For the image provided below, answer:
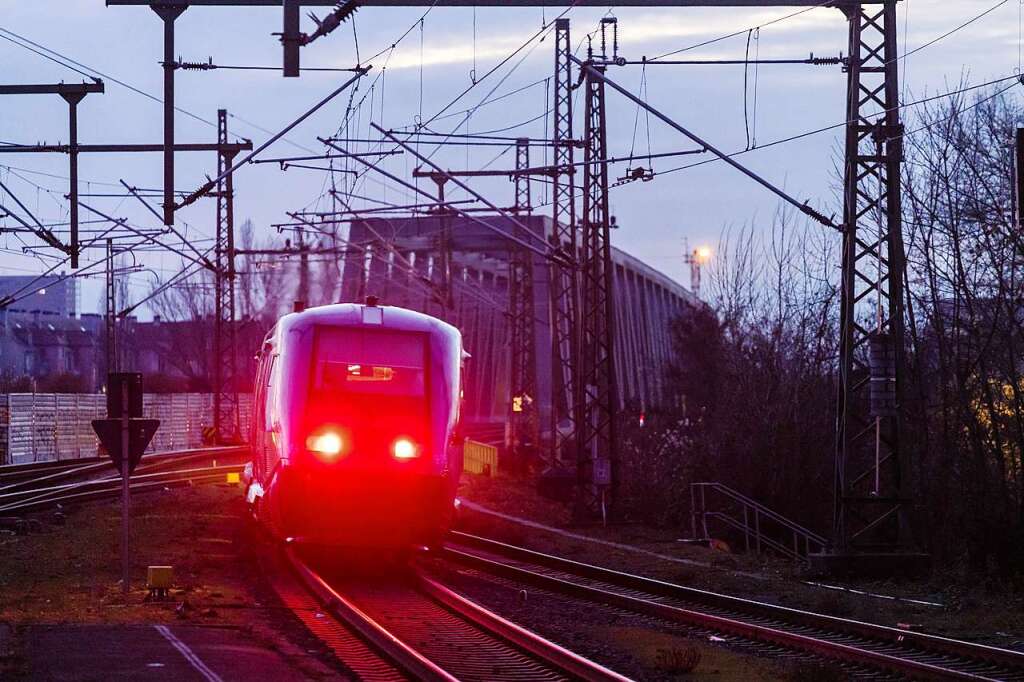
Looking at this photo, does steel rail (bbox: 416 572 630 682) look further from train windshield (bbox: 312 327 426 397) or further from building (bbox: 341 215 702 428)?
building (bbox: 341 215 702 428)

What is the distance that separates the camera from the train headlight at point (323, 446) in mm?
17609

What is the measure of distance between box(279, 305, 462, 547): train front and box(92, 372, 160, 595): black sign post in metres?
2.01

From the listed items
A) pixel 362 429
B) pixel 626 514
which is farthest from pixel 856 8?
pixel 626 514

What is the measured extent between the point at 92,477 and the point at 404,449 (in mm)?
23315

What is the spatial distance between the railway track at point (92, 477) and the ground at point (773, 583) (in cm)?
876

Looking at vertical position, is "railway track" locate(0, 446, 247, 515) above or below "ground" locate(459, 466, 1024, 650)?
above

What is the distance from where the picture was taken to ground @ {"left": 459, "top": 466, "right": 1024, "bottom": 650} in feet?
49.7

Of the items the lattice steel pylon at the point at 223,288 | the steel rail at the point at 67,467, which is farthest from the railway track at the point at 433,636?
the lattice steel pylon at the point at 223,288

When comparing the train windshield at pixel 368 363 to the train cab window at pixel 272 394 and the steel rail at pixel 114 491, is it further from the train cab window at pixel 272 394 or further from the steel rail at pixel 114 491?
the steel rail at pixel 114 491

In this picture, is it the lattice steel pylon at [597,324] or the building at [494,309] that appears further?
the building at [494,309]

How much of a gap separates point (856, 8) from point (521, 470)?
28800 millimetres

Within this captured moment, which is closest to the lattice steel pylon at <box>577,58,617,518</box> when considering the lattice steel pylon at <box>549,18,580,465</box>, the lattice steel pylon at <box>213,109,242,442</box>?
the lattice steel pylon at <box>549,18,580,465</box>

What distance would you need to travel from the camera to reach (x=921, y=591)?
1830 cm

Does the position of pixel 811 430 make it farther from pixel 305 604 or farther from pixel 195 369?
pixel 195 369
